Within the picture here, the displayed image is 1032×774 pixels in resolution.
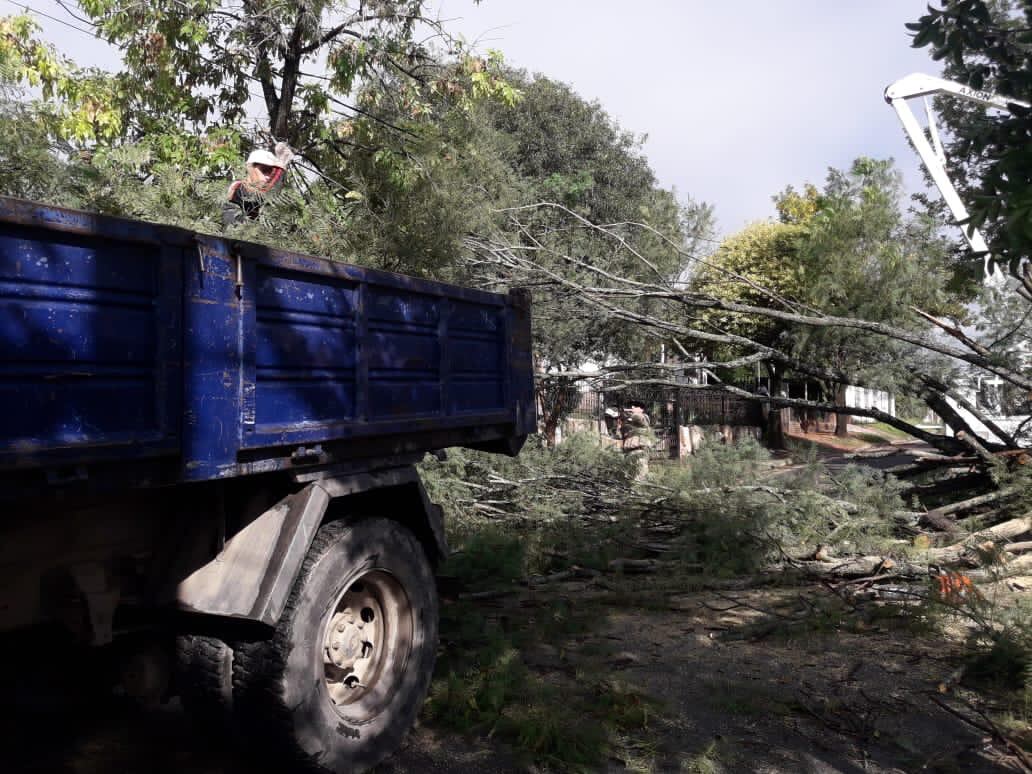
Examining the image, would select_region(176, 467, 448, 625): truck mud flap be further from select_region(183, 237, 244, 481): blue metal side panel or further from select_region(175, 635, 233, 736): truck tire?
select_region(183, 237, 244, 481): blue metal side panel

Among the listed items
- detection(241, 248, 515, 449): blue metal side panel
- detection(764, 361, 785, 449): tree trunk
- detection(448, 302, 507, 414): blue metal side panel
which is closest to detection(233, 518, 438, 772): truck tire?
detection(241, 248, 515, 449): blue metal side panel

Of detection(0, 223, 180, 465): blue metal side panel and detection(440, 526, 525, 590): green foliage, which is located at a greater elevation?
detection(0, 223, 180, 465): blue metal side panel

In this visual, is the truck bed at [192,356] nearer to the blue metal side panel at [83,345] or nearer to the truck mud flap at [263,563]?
the blue metal side panel at [83,345]

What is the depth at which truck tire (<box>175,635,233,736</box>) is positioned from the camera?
11.7 feet

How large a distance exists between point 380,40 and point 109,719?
34.5 ft

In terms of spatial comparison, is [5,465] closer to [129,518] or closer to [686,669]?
[129,518]

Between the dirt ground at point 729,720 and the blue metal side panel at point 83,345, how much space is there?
5.34 feet

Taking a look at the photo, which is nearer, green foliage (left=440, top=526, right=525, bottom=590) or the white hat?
the white hat

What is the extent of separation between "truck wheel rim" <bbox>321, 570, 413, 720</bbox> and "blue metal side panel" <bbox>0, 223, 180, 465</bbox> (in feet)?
4.51

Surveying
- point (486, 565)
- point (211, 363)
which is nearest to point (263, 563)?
point (211, 363)

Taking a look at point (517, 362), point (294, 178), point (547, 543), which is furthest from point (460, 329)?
point (294, 178)

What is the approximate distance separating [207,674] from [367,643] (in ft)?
2.47

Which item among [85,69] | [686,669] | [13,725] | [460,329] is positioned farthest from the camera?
[85,69]

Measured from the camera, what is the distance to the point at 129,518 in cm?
324
